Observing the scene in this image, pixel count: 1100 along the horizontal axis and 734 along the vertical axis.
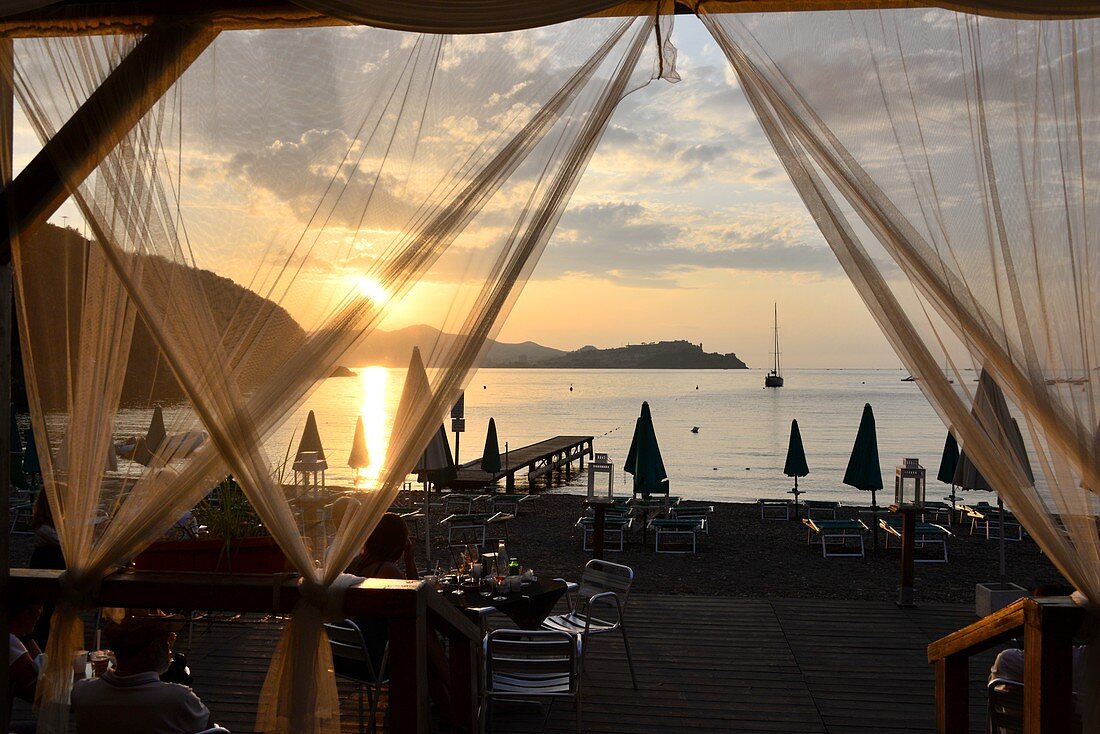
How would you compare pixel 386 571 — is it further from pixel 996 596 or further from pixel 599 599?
pixel 996 596

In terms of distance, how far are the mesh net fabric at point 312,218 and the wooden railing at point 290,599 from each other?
129 mm

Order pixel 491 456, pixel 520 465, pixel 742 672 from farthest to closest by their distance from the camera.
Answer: pixel 520 465, pixel 491 456, pixel 742 672

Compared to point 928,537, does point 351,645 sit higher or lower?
higher

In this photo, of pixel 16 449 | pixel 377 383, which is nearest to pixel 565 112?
pixel 377 383

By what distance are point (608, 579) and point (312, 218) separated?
3.76 metres

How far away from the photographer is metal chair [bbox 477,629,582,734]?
13.9 ft

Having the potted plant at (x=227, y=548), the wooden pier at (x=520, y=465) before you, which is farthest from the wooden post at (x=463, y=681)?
the wooden pier at (x=520, y=465)

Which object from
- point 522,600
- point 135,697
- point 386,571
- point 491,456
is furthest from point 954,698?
point 491,456

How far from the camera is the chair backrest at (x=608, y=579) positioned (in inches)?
223

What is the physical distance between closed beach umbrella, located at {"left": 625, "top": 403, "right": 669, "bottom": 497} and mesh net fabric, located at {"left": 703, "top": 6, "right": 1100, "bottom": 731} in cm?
875

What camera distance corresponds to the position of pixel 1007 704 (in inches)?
141

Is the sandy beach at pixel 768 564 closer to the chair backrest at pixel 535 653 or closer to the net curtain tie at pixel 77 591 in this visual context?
the chair backrest at pixel 535 653

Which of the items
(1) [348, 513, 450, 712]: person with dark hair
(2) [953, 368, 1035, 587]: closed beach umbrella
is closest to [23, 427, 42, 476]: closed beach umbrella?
(1) [348, 513, 450, 712]: person with dark hair

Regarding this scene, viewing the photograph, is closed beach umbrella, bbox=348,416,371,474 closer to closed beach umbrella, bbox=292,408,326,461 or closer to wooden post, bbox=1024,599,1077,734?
closed beach umbrella, bbox=292,408,326,461
